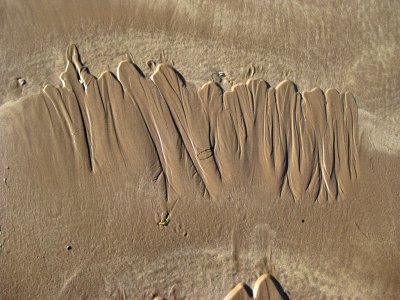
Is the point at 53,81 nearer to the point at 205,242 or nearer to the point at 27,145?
the point at 27,145

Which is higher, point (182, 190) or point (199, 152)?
point (199, 152)

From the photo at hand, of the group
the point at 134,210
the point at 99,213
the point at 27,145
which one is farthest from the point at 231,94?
the point at 27,145

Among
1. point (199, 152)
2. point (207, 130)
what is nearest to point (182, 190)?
point (199, 152)

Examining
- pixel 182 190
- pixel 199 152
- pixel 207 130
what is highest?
pixel 207 130

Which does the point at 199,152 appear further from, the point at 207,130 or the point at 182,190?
the point at 182,190
